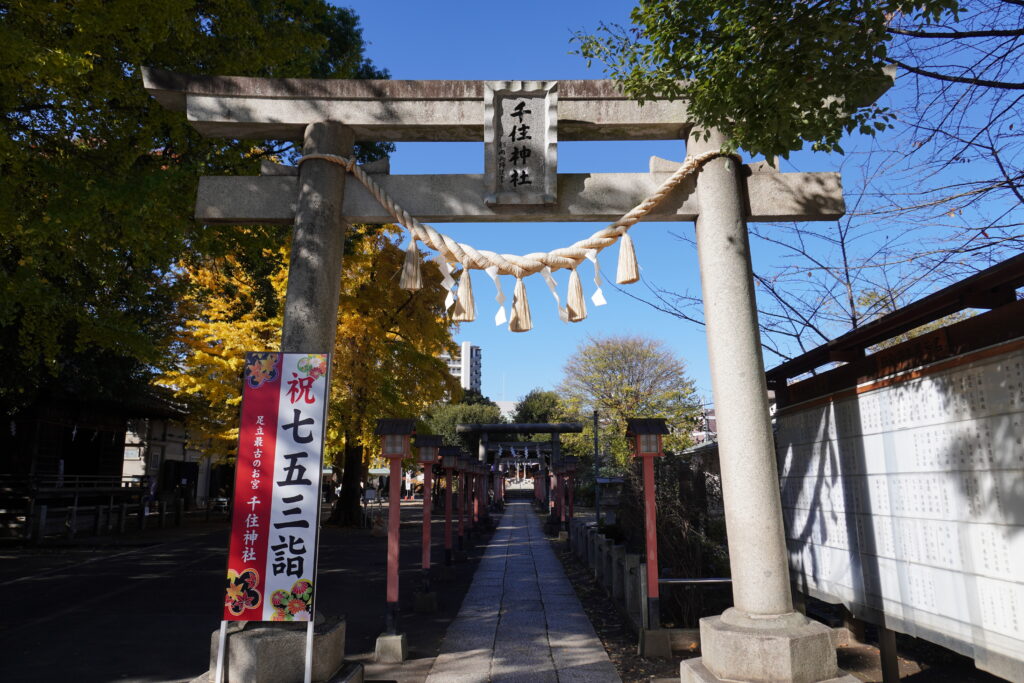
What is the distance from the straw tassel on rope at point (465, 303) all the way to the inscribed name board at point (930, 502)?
310cm

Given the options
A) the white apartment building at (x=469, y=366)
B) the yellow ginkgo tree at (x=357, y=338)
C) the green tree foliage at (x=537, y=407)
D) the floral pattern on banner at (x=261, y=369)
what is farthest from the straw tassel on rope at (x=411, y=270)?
the white apartment building at (x=469, y=366)

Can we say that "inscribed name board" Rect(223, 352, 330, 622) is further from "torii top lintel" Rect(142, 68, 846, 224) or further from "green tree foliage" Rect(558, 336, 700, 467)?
"green tree foliage" Rect(558, 336, 700, 467)

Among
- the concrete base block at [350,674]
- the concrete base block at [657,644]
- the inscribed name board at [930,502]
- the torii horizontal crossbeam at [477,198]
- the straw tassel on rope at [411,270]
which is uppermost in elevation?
the torii horizontal crossbeam at [477,198]

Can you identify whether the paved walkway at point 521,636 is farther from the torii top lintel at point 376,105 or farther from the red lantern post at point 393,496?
the torii top lintel at point 376,105

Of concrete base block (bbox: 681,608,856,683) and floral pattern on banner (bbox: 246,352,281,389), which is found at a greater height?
floral pattern on banner (bbox: 246,352,281,389)

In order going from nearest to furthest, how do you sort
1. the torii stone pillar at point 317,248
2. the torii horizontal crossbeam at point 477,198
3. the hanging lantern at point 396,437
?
the torii stone pillar at point 317,248
the torii horizontal crossbeam at point 477,198
the hanging lantern at point 396,437

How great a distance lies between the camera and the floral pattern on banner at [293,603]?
13.0ft

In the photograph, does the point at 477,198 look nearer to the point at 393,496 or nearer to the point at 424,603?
the point at 393,496

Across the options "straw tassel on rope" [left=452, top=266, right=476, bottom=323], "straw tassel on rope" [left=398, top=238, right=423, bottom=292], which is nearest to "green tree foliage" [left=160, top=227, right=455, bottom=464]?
"straw tassel on rope" [left=398, top=238, right=423, bottom=292]

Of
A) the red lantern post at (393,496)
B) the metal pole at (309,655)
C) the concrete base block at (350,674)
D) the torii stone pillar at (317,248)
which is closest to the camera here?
the metal pole at (309,655)

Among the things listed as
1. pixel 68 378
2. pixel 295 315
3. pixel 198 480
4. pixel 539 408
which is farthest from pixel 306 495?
pixel 539 408

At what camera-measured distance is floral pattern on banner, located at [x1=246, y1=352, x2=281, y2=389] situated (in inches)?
169

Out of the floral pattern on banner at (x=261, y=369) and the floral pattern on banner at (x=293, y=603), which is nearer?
the floral pattern on banner at (x=293, y=603)

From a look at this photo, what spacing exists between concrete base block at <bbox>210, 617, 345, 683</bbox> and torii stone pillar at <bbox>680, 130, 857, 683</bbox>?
2.52 metres
